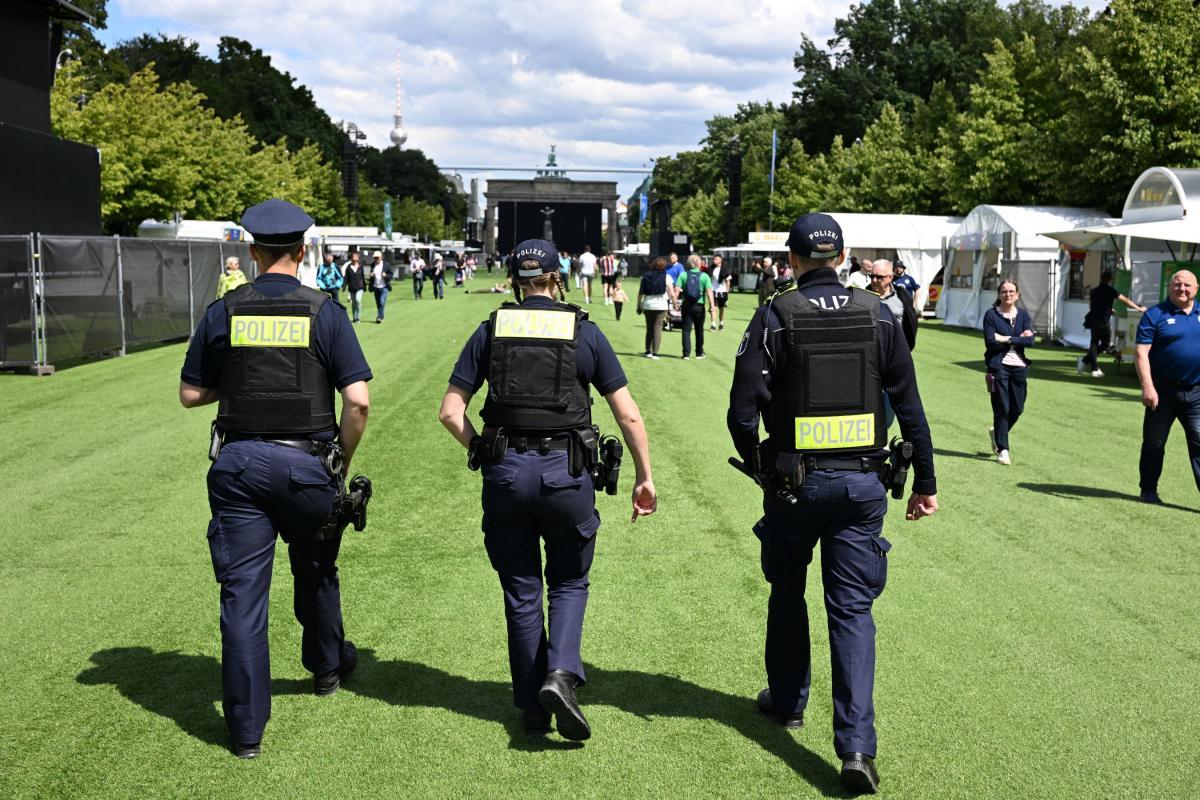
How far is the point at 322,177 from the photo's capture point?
242 ft

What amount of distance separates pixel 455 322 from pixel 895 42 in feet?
180

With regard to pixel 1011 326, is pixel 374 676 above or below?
below

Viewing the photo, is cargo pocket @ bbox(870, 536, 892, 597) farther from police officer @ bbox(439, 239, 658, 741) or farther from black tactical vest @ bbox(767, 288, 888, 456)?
police officer @ bbox(439, 239, 658, 741)

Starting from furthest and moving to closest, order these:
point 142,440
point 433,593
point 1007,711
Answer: point 142,440 → point 433,593 → point 1007,711

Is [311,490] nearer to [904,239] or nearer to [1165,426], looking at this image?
[1165,426]

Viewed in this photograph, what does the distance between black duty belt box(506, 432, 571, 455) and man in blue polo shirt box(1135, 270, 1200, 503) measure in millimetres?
6155

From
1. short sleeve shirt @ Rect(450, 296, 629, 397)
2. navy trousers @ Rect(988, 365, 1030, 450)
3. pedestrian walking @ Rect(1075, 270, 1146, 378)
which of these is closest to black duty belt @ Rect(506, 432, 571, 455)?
short sleeve shirt @ Rect(450, 296, 629, 397)

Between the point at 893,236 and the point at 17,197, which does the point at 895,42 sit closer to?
the point at 893,236

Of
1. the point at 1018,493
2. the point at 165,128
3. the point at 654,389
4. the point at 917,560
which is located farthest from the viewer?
the point at 165,128

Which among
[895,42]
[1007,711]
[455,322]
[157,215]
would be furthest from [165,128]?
[895,42]

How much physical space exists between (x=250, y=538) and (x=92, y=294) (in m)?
17.3

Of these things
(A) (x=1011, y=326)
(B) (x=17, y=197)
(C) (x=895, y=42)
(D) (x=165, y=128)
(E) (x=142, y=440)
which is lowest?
(E) (x=142, y=440)

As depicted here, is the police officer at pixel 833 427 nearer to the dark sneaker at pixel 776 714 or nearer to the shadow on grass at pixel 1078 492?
the dark sneaker at pixel 776 714

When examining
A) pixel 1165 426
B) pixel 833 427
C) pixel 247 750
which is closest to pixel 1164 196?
pixel 1165 426
